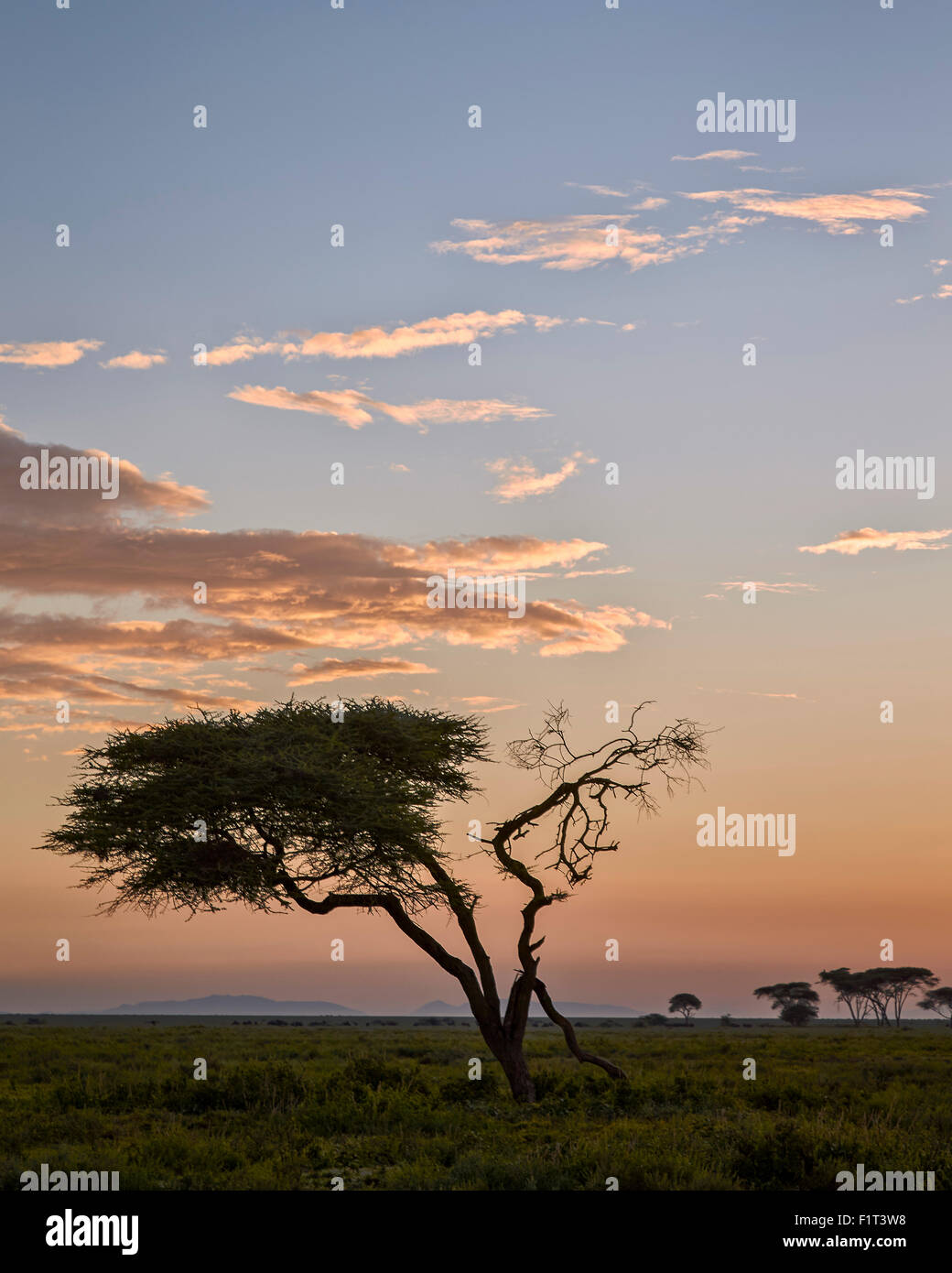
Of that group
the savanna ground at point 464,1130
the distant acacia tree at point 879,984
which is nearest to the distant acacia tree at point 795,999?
the distant acacia tree at point 879,984

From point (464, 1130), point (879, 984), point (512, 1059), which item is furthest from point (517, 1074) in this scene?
point (879, 984)

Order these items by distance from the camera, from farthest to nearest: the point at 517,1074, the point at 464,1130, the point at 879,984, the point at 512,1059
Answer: the point at 879,984, the point at 512,1059, the point at 517,1074, the point at 464,1130

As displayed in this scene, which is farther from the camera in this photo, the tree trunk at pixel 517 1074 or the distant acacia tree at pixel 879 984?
the distant acacia tree at pixel 879 984

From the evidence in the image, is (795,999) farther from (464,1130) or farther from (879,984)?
(464,1130)

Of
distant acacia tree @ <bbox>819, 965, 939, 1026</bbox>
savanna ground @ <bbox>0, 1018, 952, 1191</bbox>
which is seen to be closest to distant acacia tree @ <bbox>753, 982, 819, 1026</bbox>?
distant acacia tree @ <bbox>819, 965, 939, 1026</bbox>

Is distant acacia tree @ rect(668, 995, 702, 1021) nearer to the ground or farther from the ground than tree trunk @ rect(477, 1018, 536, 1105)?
nearer to the ground

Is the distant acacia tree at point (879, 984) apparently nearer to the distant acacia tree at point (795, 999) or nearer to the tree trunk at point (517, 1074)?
the distant acacia tree at point (795, 999)

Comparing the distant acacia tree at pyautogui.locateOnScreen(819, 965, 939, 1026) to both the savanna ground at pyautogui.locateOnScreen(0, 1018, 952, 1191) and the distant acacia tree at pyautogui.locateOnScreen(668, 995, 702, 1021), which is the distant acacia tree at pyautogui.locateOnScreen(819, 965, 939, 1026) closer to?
the distant acacia tree at pyautogui.locateOnScreen(668, 995, 702, 1021)

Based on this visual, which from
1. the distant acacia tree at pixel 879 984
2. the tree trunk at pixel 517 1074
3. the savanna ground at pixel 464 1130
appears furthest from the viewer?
the distant acacia tree at pixel 879 984
